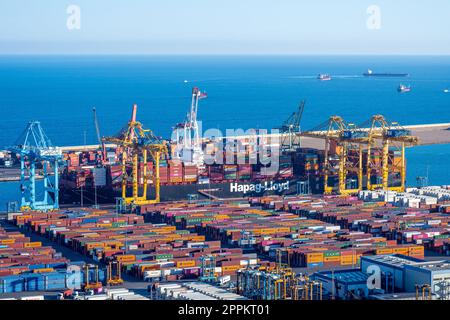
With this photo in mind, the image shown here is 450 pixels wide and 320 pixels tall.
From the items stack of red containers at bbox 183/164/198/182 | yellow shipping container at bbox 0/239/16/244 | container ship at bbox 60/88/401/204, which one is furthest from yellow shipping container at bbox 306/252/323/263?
stack of red containers at bbox 183/164/198/182

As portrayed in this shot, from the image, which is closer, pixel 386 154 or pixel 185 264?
pixel 185 264

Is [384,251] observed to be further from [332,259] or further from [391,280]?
[391,280]

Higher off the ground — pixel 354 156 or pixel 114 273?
pixel 354 156

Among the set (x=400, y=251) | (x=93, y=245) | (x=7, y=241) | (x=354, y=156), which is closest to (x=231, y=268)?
(x=93, y=245)

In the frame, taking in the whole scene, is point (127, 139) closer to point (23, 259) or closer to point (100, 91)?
point (23, 259)

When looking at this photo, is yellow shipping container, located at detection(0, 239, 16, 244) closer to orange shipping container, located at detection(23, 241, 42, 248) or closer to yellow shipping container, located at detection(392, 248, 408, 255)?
orange shipping container, located at detection(23, 241, 42, 248)

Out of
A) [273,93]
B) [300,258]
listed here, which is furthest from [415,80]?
[300,258]
